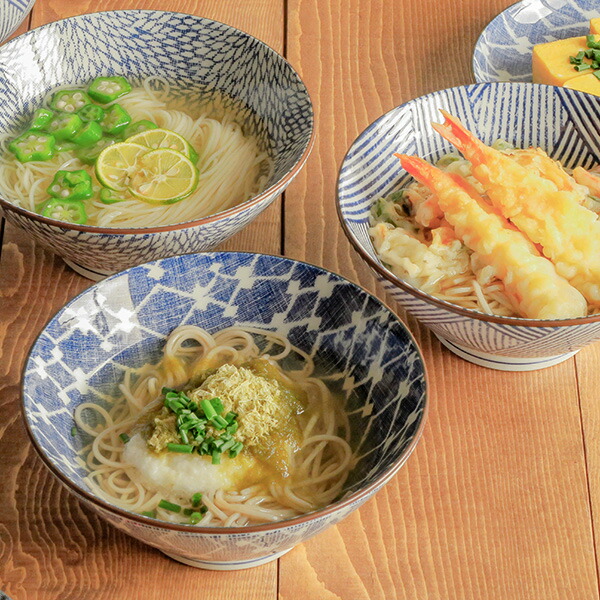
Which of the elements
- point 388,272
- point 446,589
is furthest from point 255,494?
point 388,272

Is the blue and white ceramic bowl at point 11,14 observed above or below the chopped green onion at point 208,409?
above

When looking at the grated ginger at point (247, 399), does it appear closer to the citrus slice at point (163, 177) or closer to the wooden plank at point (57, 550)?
the wooden plank at point (57, 550)

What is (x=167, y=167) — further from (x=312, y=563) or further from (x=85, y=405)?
(x=312, y=563)

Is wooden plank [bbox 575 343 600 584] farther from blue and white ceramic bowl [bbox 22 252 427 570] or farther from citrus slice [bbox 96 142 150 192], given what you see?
citrus slice [bbox 96 142 150 192]

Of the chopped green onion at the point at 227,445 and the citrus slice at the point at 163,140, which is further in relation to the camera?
the citrus slice at the point at 163,140

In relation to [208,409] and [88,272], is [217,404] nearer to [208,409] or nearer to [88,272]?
[208,409]

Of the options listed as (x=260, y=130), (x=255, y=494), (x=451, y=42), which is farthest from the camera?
(x=451, y=42)

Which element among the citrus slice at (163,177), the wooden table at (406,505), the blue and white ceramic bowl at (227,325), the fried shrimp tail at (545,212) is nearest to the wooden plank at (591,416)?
the wooden table at (406,505)
